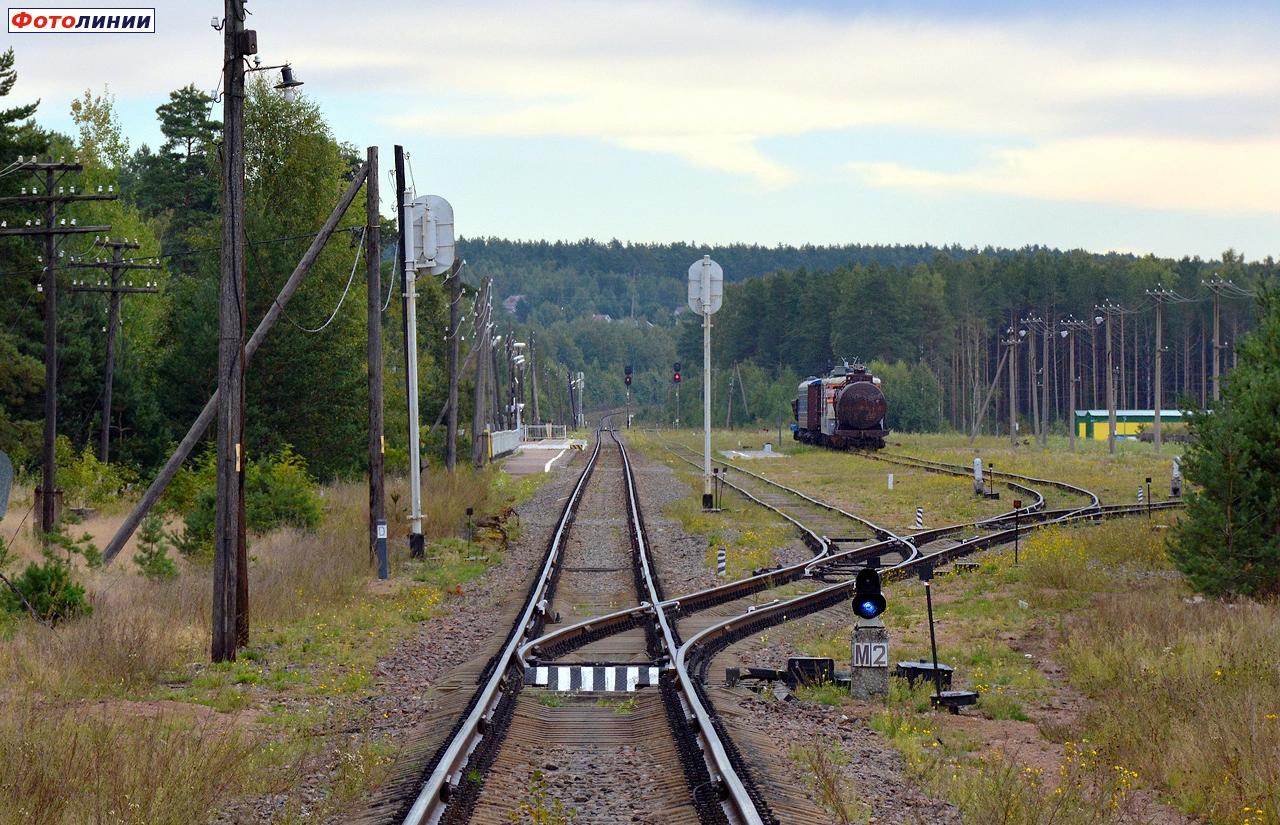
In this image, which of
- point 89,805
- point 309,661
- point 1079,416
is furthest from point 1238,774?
point 1079,416

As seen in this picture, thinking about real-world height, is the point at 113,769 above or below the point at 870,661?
above

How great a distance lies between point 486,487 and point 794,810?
1385 inches

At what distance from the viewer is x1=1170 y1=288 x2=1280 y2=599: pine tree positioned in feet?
61.6

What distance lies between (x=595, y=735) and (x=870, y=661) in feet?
10.2

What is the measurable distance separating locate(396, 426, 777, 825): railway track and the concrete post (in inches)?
62.1

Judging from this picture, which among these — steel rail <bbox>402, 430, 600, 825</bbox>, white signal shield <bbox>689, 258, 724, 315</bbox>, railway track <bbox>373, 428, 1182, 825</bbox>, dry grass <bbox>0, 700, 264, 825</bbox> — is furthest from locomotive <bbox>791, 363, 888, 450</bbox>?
dry grass <bbox>0, 700, 264, 825</bbox>

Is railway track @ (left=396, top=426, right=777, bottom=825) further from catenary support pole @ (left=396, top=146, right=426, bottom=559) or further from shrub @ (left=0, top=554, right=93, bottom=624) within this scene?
catenary support pole @ (left=396, top=146, right=426, bottom=559)

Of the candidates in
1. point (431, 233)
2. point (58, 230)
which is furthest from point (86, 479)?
point (431, 233)

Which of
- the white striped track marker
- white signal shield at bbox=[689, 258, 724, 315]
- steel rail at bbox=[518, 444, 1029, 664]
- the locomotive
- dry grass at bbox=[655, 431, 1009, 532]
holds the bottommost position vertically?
dry grass at bbox=[655, 431, 1009, 532]

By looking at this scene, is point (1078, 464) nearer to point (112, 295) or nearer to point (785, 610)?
point (112, 295)

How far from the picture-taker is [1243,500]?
1900 centimetres

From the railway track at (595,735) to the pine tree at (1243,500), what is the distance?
744 cm

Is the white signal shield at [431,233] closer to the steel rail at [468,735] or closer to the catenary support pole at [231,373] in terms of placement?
the steel rail at [468,735]

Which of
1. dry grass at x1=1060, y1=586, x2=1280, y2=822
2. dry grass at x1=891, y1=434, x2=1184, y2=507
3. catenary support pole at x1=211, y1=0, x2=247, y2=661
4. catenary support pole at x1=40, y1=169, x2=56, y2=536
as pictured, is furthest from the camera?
dry grass at x1=891, y1=434, x2=1184, y2=507
